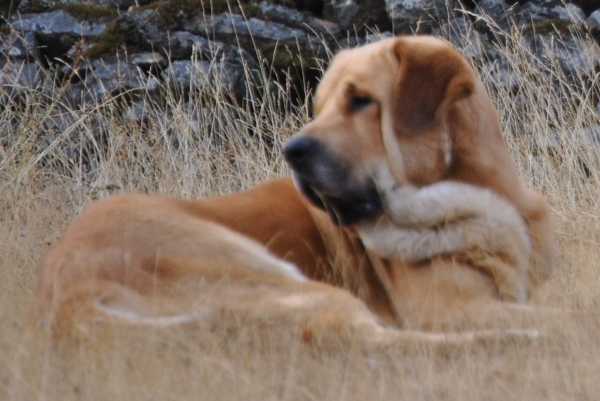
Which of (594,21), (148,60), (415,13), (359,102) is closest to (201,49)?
(148,60)

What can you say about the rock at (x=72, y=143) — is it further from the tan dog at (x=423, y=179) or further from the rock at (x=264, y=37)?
the tan dog at (x=423, y=179)

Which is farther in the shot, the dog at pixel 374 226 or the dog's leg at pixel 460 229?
the dog's leg at pixel 460 229

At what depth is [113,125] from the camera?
646 cm

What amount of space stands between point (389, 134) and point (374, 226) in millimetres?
386

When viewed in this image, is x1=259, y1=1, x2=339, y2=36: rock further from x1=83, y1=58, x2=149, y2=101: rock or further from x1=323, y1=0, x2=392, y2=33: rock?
x1=83, y1=58, x2=149, y2=101: rock

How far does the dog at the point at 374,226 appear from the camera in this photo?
9.94ft

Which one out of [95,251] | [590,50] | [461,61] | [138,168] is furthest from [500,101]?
[95,251]

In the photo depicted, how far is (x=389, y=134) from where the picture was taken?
337 centimetres

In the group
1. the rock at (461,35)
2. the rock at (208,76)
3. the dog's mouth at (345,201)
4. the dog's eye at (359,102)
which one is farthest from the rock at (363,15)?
the dog's mouth at (345,201)

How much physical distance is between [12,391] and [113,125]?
428cm

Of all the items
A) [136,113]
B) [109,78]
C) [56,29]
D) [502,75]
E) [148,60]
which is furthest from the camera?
[56,29]

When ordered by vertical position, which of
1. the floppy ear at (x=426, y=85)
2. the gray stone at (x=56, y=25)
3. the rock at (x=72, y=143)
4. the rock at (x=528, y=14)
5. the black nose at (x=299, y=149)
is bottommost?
the rock at (x=72, y=143)

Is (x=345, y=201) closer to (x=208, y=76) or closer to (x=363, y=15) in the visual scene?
(x=208, y=76)

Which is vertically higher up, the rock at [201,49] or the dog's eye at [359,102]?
the dog's eye at [359,102]
